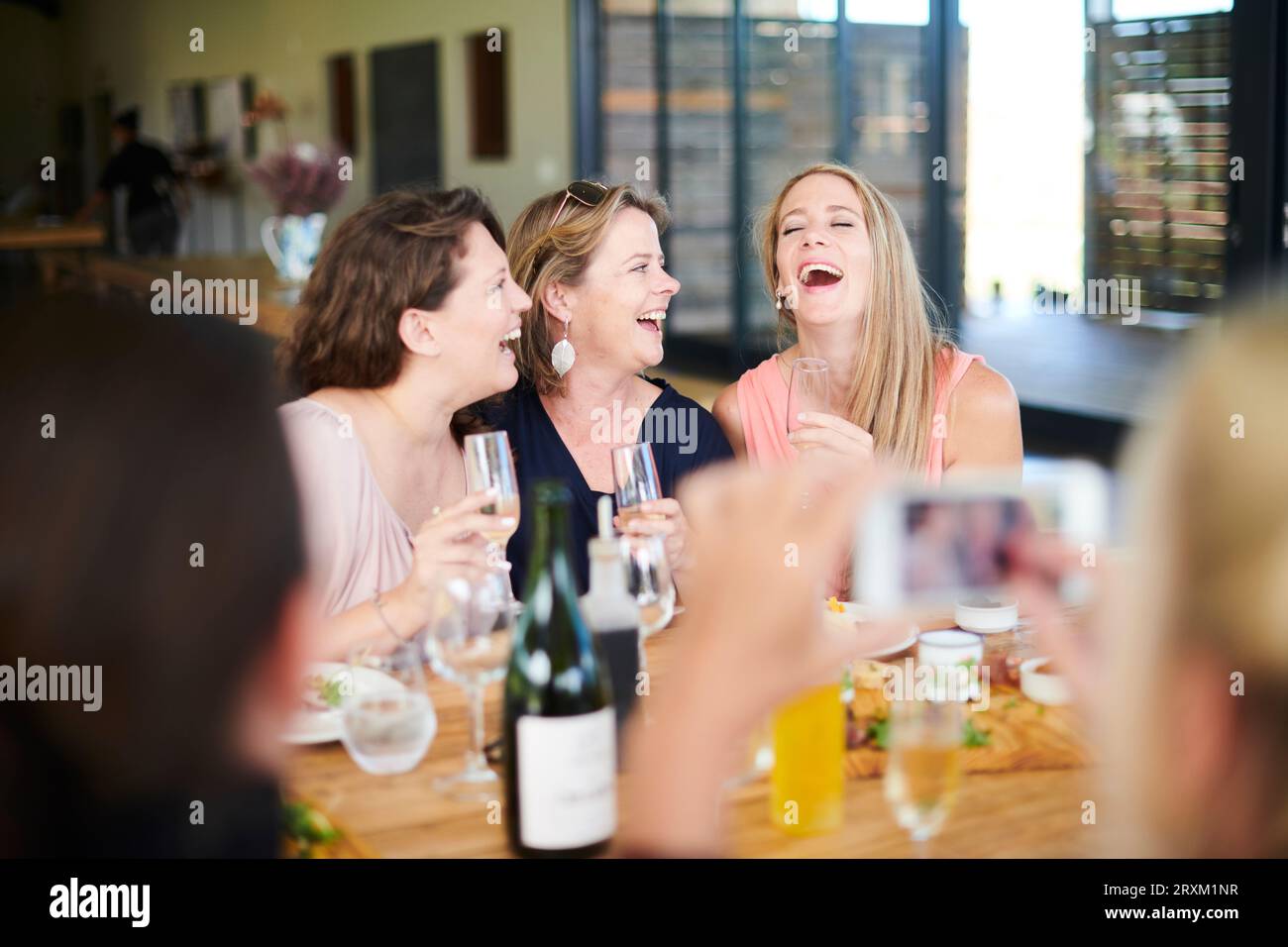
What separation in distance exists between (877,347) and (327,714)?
4.08 feet

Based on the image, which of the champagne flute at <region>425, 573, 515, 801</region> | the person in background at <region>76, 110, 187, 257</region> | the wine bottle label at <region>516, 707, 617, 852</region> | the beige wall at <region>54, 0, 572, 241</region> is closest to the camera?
the wine bottle label at <region>516, 707, 617, 852</region>

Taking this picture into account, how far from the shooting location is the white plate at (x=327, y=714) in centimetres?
133

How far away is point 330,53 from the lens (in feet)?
31.7

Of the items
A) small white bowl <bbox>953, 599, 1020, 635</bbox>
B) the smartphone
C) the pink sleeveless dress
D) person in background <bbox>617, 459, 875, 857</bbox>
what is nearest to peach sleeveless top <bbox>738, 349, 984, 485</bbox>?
the pink sleeveless dress

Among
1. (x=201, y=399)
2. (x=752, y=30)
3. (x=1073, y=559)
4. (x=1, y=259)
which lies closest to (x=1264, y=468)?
(x=201, y=399)

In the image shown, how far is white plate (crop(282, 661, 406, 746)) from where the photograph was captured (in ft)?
4.35

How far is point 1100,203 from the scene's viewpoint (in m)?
4.83

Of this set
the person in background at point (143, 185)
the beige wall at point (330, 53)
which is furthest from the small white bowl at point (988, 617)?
the person in background at point (143, 185)

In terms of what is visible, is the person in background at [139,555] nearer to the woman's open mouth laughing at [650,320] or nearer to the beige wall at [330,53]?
the woman's open mouth laughing at [650,320]

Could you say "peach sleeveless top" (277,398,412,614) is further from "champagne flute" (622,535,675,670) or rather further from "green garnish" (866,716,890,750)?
"green garnish" (866,716,890,750)

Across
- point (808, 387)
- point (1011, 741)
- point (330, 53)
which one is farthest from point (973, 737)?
point (330, 53)

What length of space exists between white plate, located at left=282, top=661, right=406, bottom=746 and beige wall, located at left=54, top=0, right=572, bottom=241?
6.08 m

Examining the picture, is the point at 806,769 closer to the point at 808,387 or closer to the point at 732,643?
the point at 732,643

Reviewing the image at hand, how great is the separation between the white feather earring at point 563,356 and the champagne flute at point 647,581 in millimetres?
923
